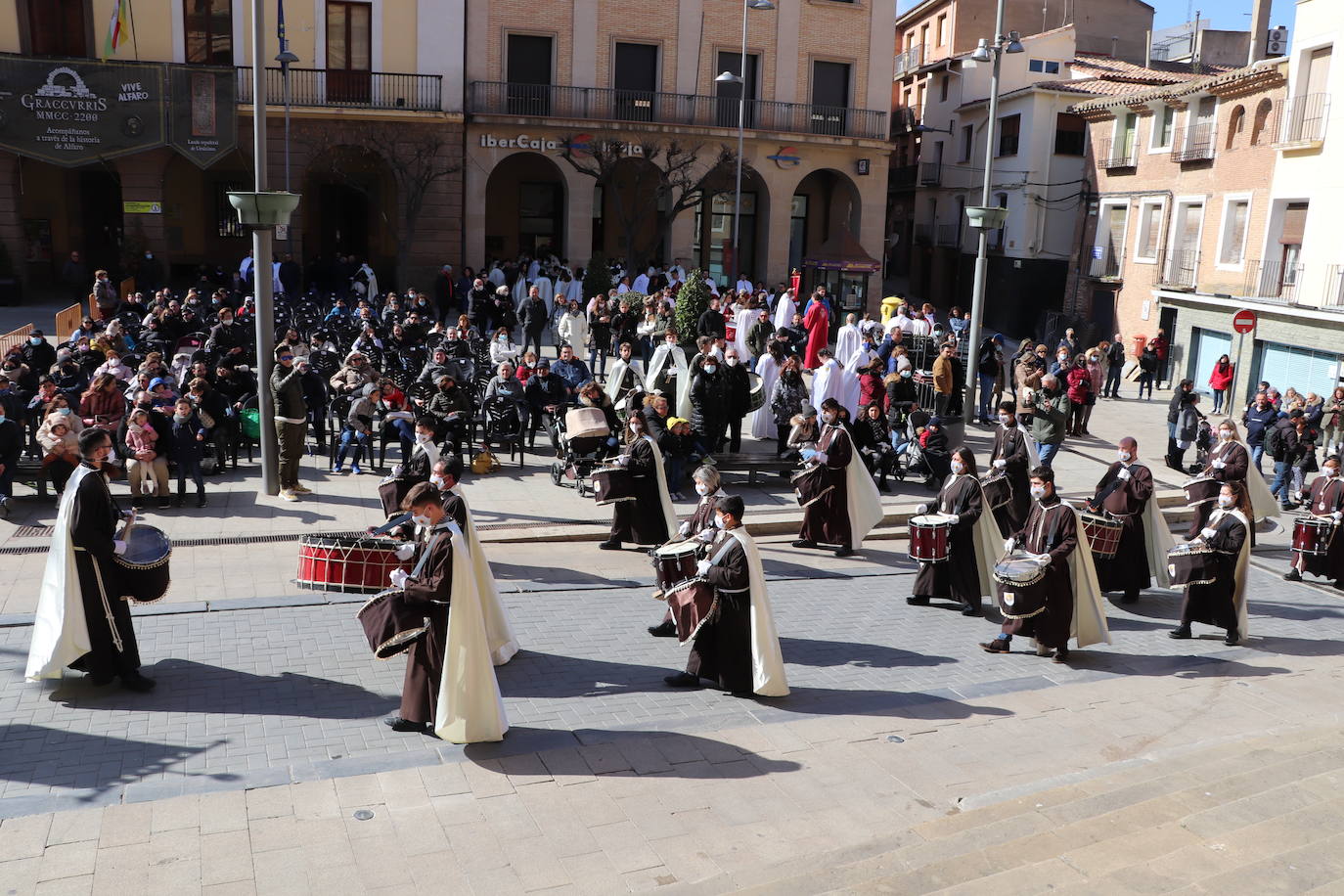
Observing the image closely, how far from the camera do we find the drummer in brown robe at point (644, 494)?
12.7 meters

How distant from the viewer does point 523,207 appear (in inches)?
1549

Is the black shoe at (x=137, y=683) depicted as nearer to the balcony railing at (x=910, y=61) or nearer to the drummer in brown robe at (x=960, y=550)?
the drummer in brown robe at (x=960, y=550)

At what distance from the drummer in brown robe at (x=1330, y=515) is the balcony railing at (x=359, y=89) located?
26.0 meters

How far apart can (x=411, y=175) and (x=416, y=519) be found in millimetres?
26970

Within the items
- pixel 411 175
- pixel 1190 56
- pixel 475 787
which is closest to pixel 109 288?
pixel 411 175

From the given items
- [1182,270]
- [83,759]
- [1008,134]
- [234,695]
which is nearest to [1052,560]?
[234,695]

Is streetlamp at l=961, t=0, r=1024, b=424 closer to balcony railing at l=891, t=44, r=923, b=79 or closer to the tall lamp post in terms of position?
the tall lamp post

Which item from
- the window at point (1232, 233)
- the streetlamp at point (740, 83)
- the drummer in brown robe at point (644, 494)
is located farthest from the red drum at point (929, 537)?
the window at point (1232, 233)

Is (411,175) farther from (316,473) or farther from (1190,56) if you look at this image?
(1190,56)

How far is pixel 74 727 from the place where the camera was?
25.6 feet

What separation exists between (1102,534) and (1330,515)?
3326 millimetres

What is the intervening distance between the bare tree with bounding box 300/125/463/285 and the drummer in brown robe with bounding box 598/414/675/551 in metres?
22.1

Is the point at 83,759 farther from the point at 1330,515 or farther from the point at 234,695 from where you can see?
the point at 1330,515

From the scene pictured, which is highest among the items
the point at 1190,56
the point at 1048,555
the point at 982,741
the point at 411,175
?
the point at 1190,56
